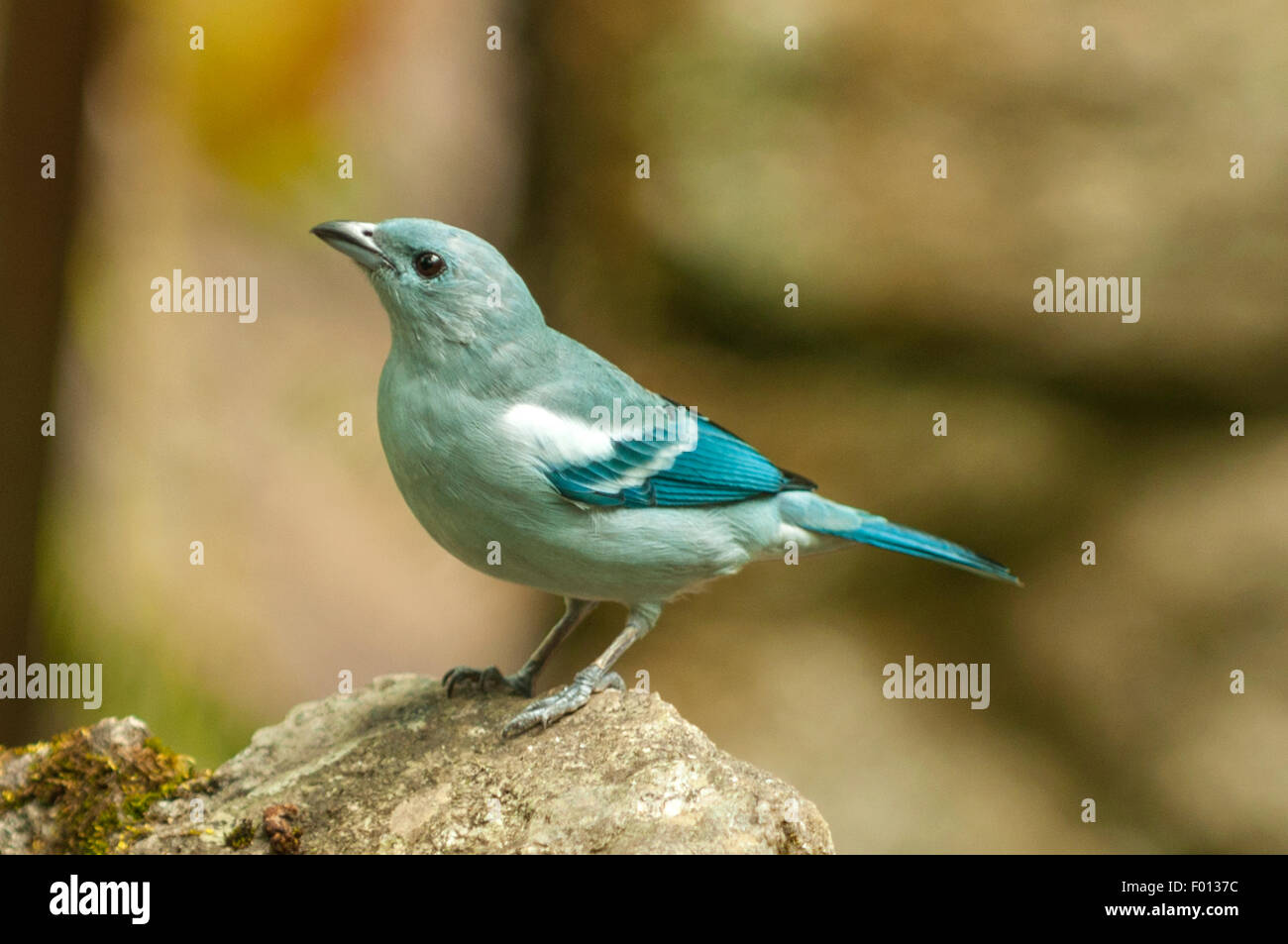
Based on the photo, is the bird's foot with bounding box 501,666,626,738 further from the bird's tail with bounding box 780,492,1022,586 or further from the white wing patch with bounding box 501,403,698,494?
the bird's tail with bounding box 780,492,1022,586

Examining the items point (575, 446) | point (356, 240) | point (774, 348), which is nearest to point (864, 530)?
point (575, 446)

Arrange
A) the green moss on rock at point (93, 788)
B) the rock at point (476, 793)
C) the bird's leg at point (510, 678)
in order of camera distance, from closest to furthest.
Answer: the rock at point (476, 793), the green moss on rock at point (93, 788), the bird's leg at point (510, 678)

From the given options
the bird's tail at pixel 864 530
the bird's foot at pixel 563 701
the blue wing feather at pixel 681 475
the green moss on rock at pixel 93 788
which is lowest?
the green moss on rock at pixel 93 788

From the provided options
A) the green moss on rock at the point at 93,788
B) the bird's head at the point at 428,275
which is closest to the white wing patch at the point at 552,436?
the bird's head at the point at 428,275

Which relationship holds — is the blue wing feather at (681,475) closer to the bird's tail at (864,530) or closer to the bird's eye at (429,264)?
the bird's tail at (864,530)

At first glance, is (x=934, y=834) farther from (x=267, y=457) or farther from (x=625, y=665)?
(x=267, y=457)
